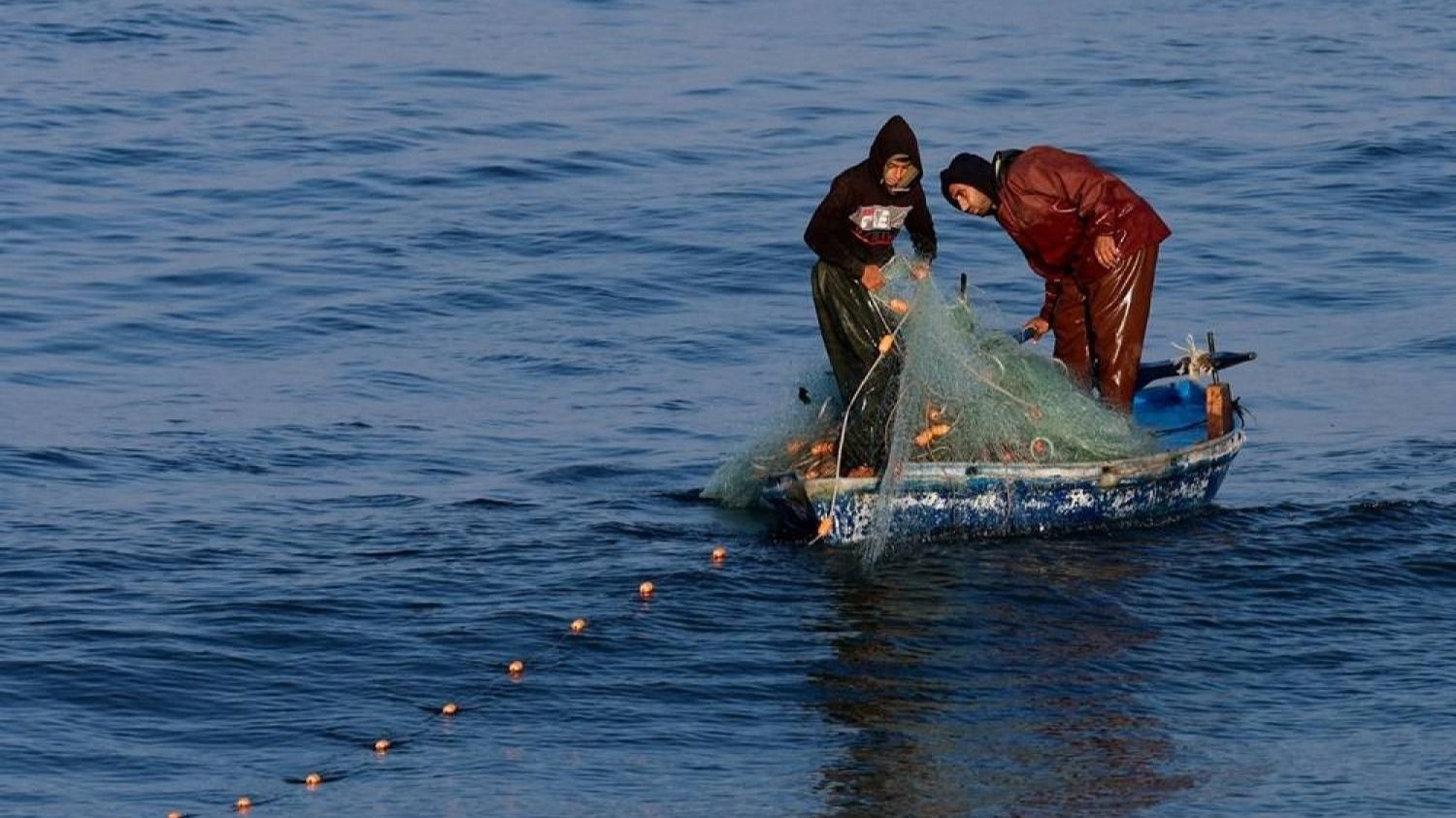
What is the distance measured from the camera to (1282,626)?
10.2 metres

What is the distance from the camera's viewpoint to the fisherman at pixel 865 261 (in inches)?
421

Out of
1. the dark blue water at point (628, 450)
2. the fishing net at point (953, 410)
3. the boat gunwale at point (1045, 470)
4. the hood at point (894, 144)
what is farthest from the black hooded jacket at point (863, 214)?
the dark blue water at point (628, 450)

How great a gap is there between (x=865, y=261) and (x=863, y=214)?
0.22 m

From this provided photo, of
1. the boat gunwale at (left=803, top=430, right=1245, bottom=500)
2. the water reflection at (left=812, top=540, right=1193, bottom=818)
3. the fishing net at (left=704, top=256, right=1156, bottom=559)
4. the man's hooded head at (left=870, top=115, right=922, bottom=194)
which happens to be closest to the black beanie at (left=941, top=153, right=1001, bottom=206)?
the man's hooded head at (left=870, top=115, right=922, bottom=194)

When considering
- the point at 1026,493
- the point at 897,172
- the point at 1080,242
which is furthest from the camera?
the point at 1080,242

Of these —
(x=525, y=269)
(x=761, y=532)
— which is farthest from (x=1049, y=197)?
(x=525, y=269)

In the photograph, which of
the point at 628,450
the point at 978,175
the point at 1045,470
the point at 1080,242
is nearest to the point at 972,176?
the point at 978,175

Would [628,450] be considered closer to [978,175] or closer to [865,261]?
[865,261]

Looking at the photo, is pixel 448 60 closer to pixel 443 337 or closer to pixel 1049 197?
pixel 443 337

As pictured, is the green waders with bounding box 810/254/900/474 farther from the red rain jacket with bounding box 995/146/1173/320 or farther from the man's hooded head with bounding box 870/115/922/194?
the red rain jacket with bounding box 995/146/1173/320

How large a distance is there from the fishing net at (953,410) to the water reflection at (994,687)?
0.43 metres

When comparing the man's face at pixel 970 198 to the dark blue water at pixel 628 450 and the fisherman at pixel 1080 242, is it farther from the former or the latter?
the dark blue water at pixel 628 450

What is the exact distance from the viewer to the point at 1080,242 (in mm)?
11367

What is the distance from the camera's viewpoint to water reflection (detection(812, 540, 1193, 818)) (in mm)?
8391
